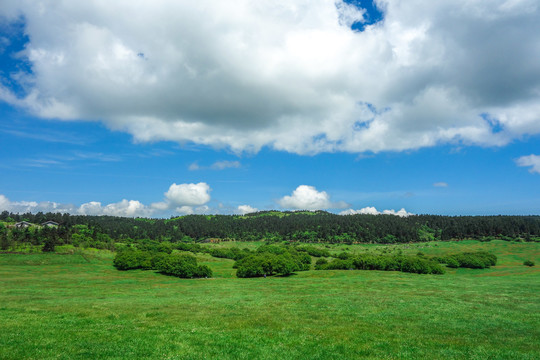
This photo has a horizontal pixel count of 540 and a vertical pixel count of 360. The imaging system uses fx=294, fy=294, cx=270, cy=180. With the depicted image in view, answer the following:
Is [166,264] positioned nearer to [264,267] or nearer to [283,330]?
[264,267]

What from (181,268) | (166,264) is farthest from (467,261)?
(166,264)

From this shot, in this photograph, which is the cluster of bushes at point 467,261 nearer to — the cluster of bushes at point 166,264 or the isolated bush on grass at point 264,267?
the isolated bush on grass at point 264,267

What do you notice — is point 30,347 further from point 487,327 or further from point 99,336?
point 487,327

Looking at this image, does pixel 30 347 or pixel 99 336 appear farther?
pixel 99 336

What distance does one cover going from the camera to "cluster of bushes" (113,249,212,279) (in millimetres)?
97375

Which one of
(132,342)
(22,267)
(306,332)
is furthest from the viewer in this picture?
(22,267)

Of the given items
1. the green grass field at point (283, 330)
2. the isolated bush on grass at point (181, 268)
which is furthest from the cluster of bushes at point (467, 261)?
the isolated bush on grass at point (181, 268)

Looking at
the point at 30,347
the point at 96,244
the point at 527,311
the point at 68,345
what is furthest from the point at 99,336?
the point at 96,244

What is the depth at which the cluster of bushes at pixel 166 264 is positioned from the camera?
319 ft

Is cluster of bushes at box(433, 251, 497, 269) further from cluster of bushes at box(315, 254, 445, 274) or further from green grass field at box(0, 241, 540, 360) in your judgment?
green grass field at box(0, 241, 540, 360)

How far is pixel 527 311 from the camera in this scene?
31.8 meters

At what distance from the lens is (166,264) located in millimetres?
100500

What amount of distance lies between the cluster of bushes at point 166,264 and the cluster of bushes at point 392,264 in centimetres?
5020

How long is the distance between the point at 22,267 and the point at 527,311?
415 feet
